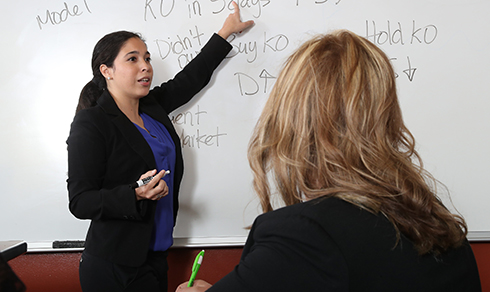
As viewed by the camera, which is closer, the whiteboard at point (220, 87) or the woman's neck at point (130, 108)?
the woman's neck at point (130, 108)

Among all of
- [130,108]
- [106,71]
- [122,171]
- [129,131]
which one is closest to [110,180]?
[122,171]

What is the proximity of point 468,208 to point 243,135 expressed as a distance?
0.95 m

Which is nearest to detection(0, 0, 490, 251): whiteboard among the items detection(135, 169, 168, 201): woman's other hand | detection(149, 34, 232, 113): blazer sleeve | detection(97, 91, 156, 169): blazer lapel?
detection(149, 34, 232, 113): blazer sleeve

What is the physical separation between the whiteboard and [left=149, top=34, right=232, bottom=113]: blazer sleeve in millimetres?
67

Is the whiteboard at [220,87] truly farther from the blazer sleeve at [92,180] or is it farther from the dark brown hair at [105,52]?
the blazer sleeve at [92,180]

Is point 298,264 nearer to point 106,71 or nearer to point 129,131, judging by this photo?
point 129,131

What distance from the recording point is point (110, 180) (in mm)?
1240

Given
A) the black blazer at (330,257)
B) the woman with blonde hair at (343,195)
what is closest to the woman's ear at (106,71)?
the woman with blonde hair at (343,195)

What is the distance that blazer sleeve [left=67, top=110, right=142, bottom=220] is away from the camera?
3.74ft

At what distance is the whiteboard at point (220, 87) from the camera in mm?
1555

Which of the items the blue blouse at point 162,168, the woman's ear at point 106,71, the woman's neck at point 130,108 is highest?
the woman's ear at point 106,71

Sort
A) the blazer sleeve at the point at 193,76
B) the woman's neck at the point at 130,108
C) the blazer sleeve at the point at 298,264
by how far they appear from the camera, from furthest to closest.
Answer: the blazer sleeve at the point at 193,76, the woman's neck at the point at 130,108, the blazer sleeve at the point at 298,264

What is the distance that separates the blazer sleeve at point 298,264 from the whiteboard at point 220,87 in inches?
43.4

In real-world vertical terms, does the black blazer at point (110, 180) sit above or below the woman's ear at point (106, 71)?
below
